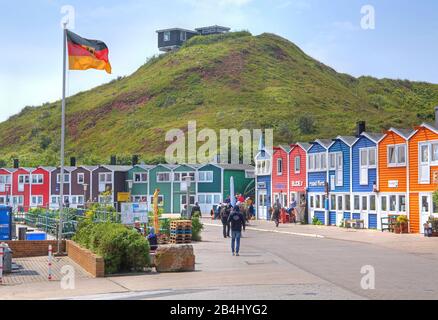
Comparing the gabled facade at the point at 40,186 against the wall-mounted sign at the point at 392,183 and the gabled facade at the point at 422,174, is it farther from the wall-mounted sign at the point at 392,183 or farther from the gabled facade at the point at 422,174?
the gabled facade at the point at 422,174

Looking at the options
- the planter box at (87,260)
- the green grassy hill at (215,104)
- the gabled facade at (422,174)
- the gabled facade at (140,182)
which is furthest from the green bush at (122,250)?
the green grassy hill at (215,104)

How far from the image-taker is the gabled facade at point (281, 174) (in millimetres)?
50375

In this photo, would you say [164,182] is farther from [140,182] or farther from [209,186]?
[209,186]

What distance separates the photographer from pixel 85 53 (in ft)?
76.9

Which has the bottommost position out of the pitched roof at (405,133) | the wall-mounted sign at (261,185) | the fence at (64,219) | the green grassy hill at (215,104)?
the fence at (64,219)

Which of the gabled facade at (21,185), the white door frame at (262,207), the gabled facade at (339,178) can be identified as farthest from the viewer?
the gabled facade at (21,185)

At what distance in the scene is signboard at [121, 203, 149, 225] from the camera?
2805 cm

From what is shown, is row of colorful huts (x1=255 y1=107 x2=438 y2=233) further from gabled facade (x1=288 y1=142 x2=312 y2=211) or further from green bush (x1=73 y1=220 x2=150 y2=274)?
green bush (x1=73 y1=220 x2=150 y2=274)

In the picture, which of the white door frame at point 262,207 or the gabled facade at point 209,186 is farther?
the gabled facade at point 209,186

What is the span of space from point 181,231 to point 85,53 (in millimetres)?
8389

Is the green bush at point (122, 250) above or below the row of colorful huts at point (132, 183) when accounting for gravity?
below

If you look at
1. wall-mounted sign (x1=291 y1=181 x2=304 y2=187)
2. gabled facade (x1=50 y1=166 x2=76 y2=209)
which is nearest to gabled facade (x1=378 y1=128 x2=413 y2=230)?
wall-mounted sign (x1=291 y1=181 x2=304 y2=187)

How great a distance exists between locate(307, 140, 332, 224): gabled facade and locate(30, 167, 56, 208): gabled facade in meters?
40.4

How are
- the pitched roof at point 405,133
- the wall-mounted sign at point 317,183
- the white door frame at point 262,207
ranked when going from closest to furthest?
the pitched roof at point 405,133, the wall-mounted sign at point 317,183, the white door frame at point 262,207
